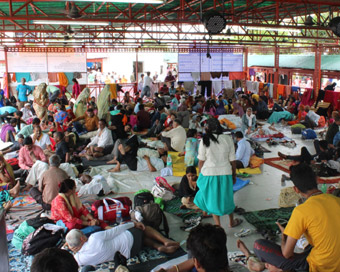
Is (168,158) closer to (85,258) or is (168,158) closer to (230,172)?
(230,172)

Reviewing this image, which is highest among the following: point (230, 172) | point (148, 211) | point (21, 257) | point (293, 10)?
point (293, 10)

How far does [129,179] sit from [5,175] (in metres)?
2.12

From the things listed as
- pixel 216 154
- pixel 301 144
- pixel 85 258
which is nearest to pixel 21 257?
pixel 85 258

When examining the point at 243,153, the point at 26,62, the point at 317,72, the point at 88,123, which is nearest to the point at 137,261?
the point at 243,153

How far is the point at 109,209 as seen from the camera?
5.18 meters

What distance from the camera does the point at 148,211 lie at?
15.4 feet

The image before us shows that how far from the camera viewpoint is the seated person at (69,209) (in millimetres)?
4562

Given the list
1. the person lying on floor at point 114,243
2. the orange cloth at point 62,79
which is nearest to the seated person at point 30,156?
the person lying on floor at point 114,243

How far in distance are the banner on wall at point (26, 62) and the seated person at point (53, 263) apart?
56.3 ft

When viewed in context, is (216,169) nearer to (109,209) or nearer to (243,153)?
(109,209)

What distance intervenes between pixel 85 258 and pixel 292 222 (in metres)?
2.27

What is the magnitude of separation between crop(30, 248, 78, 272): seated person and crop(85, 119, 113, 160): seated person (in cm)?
631

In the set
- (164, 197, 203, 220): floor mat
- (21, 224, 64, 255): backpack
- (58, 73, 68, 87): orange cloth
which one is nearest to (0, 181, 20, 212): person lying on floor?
(21, 224, 64, 255): backpack

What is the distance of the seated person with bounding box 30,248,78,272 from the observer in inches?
73.3
